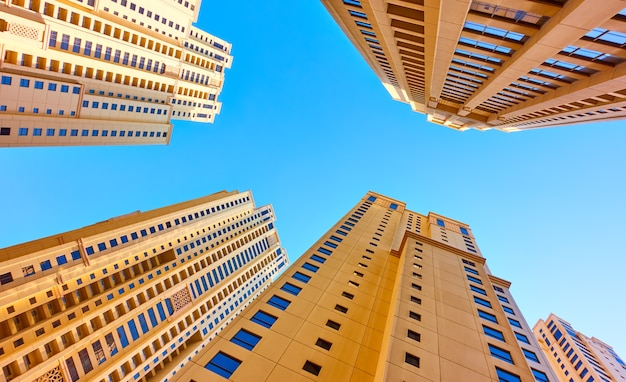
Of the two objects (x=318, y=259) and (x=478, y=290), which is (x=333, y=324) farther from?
(x=478, y=290)

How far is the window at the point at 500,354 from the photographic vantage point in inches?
1045

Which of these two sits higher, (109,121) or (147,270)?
(109,121)

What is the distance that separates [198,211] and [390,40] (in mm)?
74646

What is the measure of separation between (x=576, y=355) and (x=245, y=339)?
105743 mm

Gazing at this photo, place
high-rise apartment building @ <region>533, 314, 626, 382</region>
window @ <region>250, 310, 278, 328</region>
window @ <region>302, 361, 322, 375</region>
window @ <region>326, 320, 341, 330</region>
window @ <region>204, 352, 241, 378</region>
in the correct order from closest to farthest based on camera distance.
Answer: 1. window @ <region>204, 352, 241, 378</region>
2. window @ <region>302, 361, 322, 375</region>
3. window @ <region>250, 310, 278, 328</region>
4. window @ <region>326, 320, 341, 330</region>
5. high-rise apartment building @ <region>533, 314, 626, 382</region>

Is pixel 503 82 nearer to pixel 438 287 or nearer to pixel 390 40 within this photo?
pixel 390 40

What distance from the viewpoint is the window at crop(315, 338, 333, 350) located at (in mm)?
26486

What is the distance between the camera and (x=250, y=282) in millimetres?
112000

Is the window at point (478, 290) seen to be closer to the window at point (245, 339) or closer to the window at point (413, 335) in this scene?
the window at point (413, 335)

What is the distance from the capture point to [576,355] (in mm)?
89812

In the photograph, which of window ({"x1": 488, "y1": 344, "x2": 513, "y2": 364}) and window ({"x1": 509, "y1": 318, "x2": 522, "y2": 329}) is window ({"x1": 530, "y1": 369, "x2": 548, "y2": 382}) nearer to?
window ({"x1": 488, "y1": 344, "x2": 513, "y2": 364})

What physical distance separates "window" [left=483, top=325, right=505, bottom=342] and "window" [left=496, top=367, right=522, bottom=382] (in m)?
5.07

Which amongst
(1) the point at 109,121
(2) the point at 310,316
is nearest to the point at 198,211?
(1) the point at 109,121

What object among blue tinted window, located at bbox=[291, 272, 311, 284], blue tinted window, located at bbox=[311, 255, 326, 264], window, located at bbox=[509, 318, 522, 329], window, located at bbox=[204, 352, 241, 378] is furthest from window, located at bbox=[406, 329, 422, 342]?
window, located at bbox=[509, 318, 522, 329]
